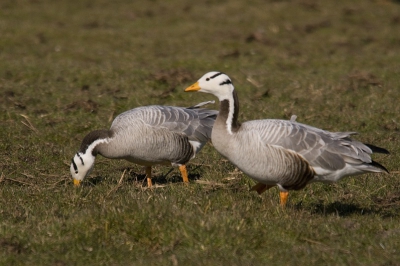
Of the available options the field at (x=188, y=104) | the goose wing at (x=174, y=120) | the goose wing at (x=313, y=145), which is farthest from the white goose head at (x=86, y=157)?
the goose wing at (x=313, y=145)

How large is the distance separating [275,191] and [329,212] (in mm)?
983

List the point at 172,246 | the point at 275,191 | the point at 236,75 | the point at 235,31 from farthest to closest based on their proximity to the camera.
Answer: the point at 235,31, the point at 236,75, the point at 275,191, the point at 172,246

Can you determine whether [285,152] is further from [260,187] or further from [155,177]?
[155,177]

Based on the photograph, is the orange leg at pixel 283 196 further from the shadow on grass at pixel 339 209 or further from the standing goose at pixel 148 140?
the standing goose at pixel 148 140

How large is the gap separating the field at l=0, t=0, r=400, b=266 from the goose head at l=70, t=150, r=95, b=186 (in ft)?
0.74

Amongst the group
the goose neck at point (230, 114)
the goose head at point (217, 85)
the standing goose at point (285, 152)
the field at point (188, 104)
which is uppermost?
the goose head at point (217, 85)

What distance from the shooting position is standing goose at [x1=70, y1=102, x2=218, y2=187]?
9.46 metres

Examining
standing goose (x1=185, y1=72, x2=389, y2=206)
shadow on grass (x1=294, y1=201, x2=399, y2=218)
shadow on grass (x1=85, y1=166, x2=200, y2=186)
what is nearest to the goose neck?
standing goose (x1=185, y1=72, x2=389, y2=206)

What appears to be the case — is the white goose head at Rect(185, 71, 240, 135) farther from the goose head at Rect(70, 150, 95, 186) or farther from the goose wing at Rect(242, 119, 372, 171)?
the goose head at Rect(70, 150, 95, 186)

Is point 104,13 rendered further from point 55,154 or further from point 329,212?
point 329,212

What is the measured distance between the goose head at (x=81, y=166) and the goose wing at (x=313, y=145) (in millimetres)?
2384

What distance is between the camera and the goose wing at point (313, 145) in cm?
796

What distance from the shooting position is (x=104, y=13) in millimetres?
23453

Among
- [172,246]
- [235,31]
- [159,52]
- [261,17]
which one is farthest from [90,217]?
[261,17]
